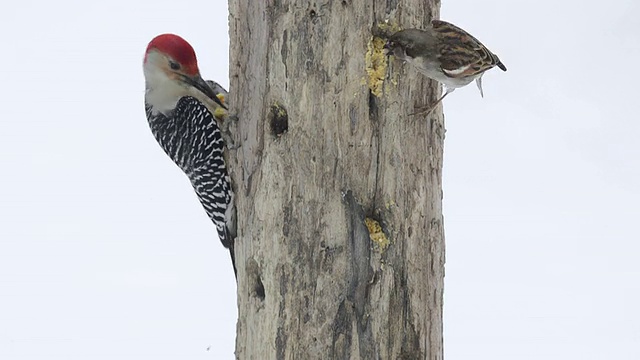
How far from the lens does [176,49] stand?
3.42 meters

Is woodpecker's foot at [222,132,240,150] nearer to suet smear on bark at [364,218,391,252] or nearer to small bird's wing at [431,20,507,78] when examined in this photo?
suet smear on bark at [364,218,391,252]

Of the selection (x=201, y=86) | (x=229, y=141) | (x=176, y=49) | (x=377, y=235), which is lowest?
(x=377, y=235)

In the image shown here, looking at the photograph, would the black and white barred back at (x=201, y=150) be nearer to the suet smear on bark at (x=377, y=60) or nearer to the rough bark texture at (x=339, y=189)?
the rough bark texture at (x=339, y=189)

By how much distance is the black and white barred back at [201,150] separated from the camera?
3.29 meters

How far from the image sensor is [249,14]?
9.70 feet

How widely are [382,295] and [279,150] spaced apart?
0.62 meters

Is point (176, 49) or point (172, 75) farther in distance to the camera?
point (172, 75)

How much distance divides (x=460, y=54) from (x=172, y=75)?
4.65 feet

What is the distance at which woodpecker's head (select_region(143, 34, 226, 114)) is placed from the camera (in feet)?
11.3

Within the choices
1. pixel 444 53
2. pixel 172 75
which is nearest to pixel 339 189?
pixel 444 53

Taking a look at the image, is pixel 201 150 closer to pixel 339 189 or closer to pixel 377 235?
pixel 339 189

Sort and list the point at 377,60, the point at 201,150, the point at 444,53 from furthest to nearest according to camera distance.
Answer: the point at 201,150 < the point at 377,60 < the point at 444,53

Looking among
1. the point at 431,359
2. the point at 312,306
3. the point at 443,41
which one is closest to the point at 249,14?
the point at 443,41

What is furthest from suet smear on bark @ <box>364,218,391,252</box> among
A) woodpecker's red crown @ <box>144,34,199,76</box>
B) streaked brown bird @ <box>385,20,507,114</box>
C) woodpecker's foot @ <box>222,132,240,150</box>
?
woodpecker's red crown @ <box>144,34,199,76</box>
